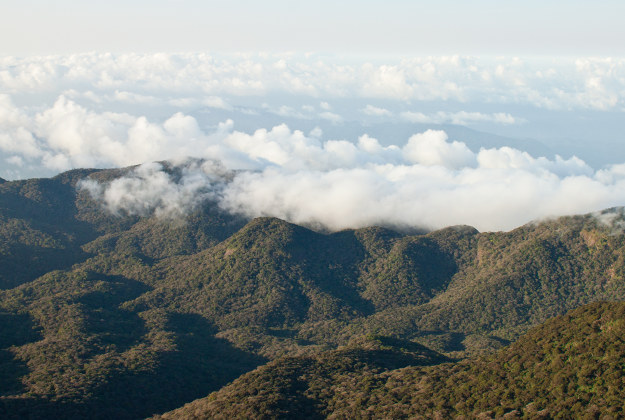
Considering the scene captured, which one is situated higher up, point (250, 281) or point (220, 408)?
point (250, 281)

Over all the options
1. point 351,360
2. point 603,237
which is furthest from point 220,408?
point 603,237

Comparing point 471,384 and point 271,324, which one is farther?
point 271,324

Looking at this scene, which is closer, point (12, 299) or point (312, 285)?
point (12, 299)

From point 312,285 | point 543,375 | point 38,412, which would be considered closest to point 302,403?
point 543,375

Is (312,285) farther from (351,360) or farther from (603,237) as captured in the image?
(603,237)

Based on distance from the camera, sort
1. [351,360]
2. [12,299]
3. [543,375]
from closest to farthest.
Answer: [543,375] → [351,360] → [12,299]

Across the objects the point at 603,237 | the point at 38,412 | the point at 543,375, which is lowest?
the point at 38,412

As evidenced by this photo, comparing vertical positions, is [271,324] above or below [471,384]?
below

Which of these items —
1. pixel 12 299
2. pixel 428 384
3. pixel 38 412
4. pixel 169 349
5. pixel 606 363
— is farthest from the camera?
pixel 12 299

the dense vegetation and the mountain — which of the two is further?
the dense vegetation

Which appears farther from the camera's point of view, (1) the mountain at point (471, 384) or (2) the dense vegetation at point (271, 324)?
(2) the dense vegetation at point (271, 324)
